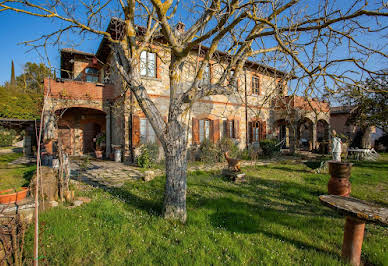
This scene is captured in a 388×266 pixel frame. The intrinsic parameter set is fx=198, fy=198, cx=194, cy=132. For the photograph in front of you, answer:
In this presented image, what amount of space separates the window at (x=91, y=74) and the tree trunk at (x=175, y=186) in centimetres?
1129

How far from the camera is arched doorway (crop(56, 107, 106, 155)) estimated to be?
39.8 feet

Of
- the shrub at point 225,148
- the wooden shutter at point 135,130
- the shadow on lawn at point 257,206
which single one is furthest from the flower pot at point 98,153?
the shrub at point 225,148

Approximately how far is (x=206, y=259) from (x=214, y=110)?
369 inches

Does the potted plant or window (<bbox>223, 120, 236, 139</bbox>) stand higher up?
window (<bbox>223, 120, 236, 139</bbox>)

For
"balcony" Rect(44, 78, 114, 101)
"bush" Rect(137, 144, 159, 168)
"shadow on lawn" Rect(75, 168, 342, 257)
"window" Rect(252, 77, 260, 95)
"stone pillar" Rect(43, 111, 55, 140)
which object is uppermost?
"window" Rect(252, 77, 260, 95)

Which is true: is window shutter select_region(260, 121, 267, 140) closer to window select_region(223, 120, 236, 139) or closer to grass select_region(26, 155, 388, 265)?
window select_region(223, 120, 236, 139)

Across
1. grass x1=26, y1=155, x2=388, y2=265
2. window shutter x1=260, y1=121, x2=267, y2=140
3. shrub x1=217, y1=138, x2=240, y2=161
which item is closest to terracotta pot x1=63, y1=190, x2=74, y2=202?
grass x1=26, y1=155, x2=388, y2=265

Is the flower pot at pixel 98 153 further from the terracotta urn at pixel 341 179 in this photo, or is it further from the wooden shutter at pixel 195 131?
the terracotta urn at pixel 341 179

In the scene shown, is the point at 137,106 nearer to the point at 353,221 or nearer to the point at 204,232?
the point at 204,232

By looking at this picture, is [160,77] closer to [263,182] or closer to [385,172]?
[263,182]

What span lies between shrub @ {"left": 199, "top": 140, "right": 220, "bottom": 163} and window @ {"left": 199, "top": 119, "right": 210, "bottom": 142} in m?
0.61

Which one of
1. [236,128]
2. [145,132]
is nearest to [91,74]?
[145,132]

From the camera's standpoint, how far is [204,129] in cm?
1099

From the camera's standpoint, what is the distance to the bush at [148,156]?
844cm
